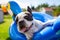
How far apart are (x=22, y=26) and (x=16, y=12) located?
403 millimetres

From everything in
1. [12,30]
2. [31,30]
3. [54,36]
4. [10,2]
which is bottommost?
[54,36]

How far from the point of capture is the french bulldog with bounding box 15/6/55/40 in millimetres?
2765

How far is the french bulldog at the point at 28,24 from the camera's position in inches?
109

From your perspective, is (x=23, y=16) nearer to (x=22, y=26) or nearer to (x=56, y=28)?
(x=22, y=26)

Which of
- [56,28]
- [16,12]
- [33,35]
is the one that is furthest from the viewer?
[16,12]

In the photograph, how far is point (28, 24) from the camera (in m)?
2.79

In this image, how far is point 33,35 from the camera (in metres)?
2.84

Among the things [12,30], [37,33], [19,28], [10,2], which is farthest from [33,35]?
[10,2]

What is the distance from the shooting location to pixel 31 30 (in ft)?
9.30

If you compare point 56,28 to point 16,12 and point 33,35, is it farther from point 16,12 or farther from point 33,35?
point 16,12

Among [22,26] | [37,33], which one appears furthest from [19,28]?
[37,33]

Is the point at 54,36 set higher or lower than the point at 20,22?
lower

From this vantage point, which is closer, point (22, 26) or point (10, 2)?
point (22, 26)

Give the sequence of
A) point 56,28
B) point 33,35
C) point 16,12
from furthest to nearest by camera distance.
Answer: point 16,12 < point 33,35 < point 56,28
